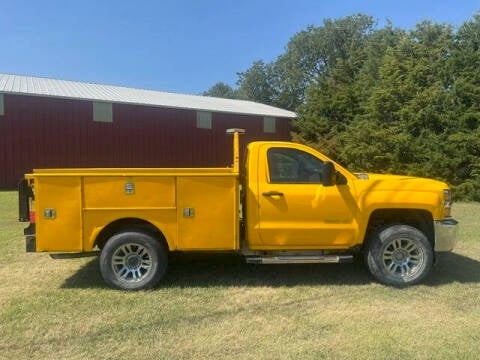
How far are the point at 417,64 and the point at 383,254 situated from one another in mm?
16504

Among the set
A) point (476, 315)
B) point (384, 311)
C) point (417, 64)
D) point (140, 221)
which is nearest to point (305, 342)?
point (384, 311)

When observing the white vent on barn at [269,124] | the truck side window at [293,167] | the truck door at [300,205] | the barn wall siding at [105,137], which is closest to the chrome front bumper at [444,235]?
the truck door at [300,205]

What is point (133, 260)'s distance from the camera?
5.81 m

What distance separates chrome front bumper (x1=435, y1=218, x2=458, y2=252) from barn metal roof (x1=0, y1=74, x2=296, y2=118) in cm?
1967

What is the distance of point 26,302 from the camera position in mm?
5379

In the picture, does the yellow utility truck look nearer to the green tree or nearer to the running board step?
the running board step

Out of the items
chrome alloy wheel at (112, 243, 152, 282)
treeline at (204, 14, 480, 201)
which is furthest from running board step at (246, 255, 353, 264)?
treeline at (204, 14, 480, 201)

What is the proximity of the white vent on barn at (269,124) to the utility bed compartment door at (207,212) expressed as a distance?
23946 millimetres

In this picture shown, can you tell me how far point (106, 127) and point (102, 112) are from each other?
78cm

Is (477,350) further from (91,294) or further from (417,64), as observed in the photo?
(417,64)

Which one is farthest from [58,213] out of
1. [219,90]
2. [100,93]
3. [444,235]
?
[219,90]

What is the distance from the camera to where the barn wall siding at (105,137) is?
21000 millimetres

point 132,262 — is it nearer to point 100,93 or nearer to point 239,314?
point 239,314

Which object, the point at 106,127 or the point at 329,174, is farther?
the point at 106,127
